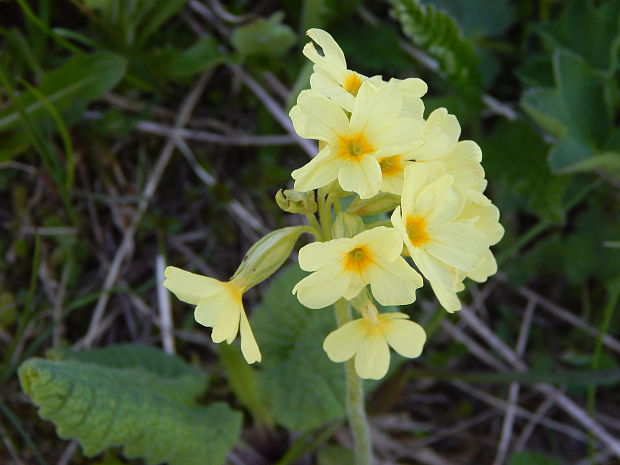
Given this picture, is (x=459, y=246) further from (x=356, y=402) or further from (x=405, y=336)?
(x=356, y=402)

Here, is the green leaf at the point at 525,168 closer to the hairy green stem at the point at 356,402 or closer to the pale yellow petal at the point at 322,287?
the hairy green stem at the point at 356,402

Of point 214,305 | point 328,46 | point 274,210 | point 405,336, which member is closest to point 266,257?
point 214,305

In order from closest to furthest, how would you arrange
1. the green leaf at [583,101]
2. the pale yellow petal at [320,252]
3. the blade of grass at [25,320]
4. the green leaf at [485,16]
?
the pale yellow petal at [320,252], the blade of grass at [25,320], the green leaf at [583,101], the green leaf at [485,16]

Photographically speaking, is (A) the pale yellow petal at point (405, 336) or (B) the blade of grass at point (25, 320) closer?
(A) the pale yellow petal at point (405, 336)

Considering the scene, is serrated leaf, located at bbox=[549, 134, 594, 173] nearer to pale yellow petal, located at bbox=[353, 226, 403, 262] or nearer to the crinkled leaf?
pale yellow petal, located at bbox=[353, 226, 403, 262]

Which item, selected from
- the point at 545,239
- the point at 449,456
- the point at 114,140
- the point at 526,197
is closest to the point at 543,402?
the point at 449,456

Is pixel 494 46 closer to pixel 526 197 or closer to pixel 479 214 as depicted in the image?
pixel 526 197

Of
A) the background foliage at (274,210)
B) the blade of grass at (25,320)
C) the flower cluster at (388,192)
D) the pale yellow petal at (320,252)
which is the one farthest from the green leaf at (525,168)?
the blade of grass at (25,320)
